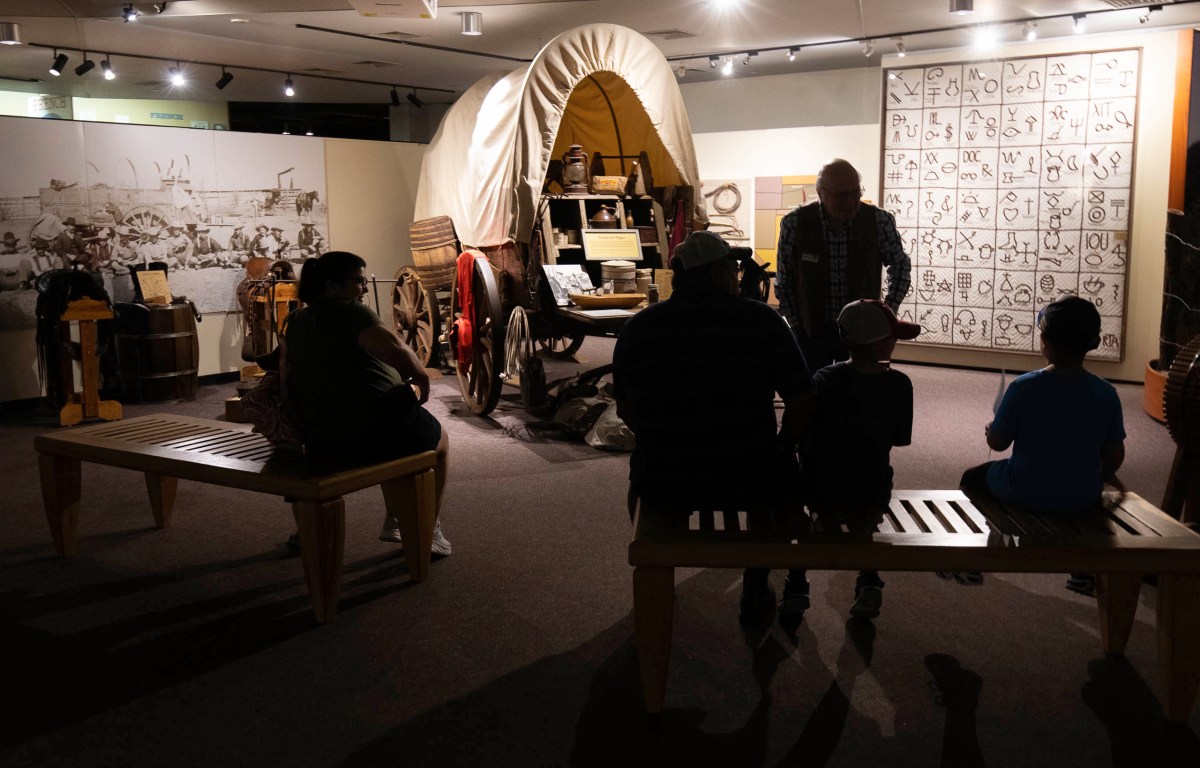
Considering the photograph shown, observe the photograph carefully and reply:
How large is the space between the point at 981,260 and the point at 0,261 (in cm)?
791

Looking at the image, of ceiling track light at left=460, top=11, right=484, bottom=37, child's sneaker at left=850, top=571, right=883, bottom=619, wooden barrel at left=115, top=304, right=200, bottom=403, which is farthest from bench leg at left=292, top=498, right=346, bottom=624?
ceiling track light at left=460, top=11, right=484, bottom=37

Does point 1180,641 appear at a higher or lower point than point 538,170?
lower

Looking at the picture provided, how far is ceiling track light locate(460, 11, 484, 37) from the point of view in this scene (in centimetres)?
793

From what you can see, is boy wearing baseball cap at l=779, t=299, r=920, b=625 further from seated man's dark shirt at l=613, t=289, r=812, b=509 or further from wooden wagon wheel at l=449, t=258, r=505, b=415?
wooden wagon wheel at l=449, t=258, r=505, b=415

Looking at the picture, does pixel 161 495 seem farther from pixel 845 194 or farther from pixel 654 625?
pixel 845 194

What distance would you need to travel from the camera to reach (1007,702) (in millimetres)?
2754

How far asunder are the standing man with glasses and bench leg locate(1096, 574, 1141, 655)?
1552mm

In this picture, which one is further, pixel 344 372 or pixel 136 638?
pixel 344 372

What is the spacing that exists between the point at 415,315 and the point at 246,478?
18.6 feet

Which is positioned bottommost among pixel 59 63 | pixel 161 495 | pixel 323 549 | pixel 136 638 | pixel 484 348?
pixel 136 638

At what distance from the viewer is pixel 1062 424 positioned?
109 inches

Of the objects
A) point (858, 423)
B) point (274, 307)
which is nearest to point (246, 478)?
point (858, 423)

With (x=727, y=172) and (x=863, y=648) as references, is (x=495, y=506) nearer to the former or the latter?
(x=863, y=648)

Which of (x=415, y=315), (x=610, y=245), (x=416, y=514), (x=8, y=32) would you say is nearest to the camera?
(x=416, y=514)
